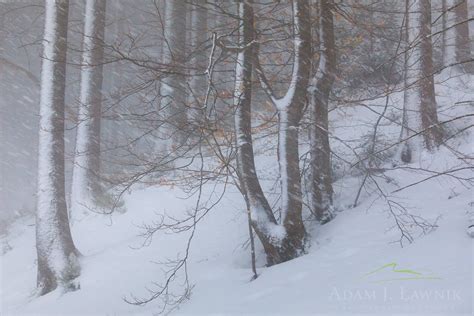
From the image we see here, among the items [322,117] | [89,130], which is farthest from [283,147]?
[89,130]

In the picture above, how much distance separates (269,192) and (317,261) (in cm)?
268

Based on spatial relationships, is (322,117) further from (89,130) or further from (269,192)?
(89,130)

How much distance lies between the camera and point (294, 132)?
20.8ft

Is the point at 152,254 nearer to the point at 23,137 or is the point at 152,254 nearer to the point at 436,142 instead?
the point at 436,142

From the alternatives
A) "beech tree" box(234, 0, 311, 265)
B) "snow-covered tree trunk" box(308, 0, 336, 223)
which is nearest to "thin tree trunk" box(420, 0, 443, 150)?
"snow-covered tree trunk" box(308, 0, 336, 223)

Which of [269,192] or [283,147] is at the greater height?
[283,147]

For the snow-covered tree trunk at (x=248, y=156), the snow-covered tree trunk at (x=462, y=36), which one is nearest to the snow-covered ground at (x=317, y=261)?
the snow-covered tree trunk at (x=248, y=156)

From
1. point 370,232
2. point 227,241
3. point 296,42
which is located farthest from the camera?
point 227,241

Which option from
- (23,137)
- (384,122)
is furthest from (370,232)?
(23,137)

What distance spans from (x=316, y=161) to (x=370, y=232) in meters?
1.58

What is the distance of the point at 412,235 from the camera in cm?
548

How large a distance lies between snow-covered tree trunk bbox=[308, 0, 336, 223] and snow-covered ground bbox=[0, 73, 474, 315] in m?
0.37

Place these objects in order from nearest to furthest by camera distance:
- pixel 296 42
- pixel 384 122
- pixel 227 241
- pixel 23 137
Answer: pixel 296 42 → pixel 227 241 → pixel 384 122 → pixel 23 137

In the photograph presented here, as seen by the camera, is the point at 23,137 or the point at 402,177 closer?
the point at 402,177
